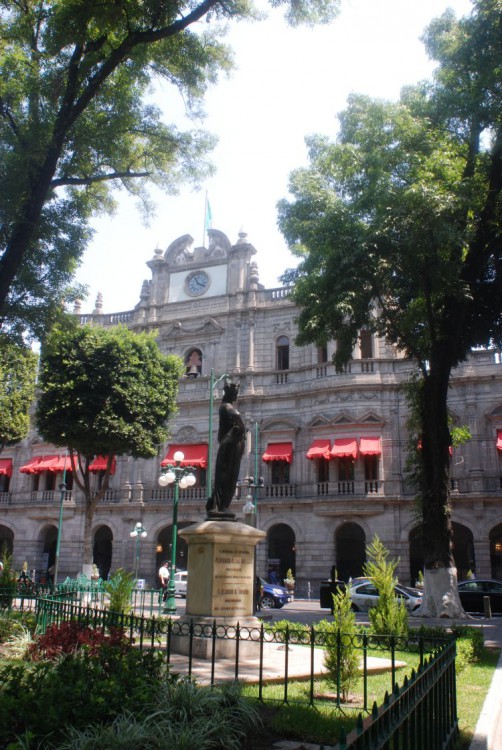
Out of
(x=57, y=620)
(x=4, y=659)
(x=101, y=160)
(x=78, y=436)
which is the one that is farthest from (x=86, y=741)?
(x=78, y=436)

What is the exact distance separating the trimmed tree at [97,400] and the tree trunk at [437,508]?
1185 cm

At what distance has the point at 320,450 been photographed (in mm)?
29734

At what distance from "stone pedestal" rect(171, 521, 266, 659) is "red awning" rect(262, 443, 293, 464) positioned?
819 inches

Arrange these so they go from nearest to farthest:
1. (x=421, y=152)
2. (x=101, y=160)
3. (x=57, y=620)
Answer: (x=57, y=620)
(x=101, y=160)
(x=421, y=152)

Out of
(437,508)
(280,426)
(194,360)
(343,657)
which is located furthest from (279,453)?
(343,657)

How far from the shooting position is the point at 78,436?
24.0m

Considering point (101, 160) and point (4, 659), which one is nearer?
point (4, 659)

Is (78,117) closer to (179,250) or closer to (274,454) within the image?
(274,454)

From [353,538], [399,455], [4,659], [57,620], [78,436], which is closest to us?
[4,659]

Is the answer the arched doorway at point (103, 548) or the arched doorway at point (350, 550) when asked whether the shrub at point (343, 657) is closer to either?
the arched doorway at point (350, 550)

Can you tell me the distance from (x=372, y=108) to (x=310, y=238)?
3913mm

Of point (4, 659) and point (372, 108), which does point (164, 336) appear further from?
point (4, 659)

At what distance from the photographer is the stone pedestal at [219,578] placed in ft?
32.4

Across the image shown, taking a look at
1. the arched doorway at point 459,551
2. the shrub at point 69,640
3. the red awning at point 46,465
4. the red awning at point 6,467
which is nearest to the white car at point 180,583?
the red awning at point 46,465
